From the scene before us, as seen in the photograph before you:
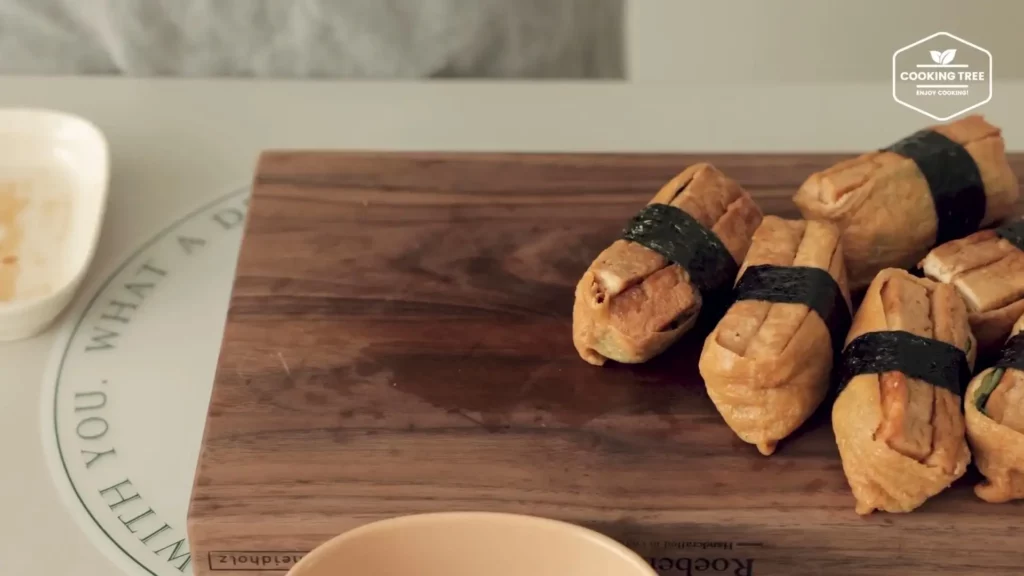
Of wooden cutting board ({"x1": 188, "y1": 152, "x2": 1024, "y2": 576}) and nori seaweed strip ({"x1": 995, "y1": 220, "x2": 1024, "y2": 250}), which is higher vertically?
nori seaweed strip ({"x1": 995, "y1": 220, "x2": 1024, "y2": 250})

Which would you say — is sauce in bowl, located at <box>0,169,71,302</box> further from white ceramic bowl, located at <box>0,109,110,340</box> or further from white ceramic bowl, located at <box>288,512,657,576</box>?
white ceramic bowl, located at <box>288,512,657,576</box>

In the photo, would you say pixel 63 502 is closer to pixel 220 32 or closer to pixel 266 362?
pixel 266 362

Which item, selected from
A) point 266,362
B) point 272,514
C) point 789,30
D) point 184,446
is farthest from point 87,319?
point 789,30

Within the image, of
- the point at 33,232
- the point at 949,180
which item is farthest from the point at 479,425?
the point at 33,232

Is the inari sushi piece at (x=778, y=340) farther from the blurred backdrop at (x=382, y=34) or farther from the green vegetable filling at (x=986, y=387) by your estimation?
the blurred backdrop at (x=382, y=34)

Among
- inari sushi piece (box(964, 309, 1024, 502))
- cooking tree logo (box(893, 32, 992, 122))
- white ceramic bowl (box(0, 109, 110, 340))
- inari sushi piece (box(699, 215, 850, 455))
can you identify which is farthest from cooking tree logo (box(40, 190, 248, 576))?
cooking tree logo (box(893, 32, 992, 122))

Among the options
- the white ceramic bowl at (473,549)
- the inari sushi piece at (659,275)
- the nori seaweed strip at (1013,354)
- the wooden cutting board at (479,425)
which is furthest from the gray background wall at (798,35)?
the white ceramic bowl at (473,549)
